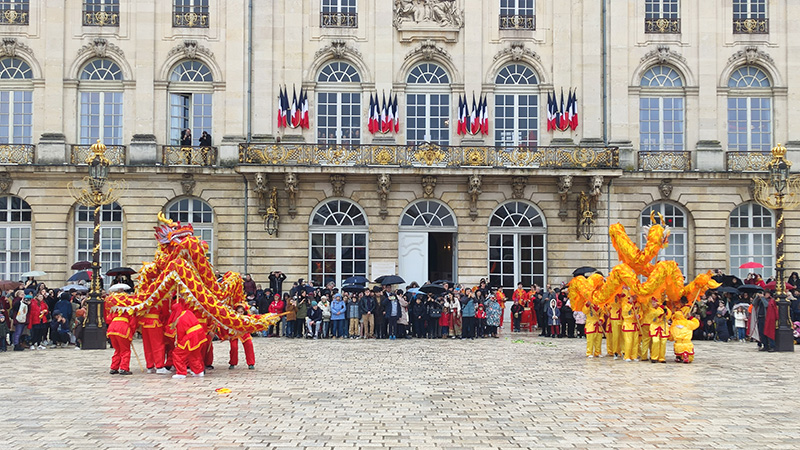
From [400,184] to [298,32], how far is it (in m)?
6.01

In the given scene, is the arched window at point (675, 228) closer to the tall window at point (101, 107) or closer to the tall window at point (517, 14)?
the tall window at point (517, 14)

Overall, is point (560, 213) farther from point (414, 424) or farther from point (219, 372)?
point (414, 424)

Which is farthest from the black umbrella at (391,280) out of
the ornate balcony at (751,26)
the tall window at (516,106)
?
the ornate balcony at (751,26)

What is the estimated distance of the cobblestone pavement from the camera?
32.7 ft

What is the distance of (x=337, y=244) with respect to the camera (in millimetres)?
30031

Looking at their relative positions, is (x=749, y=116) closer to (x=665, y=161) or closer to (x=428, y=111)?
(x=665, y=161)

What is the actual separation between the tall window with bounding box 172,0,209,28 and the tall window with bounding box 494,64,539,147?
9846 millimetres

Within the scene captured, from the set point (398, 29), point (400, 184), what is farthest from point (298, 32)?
point (400, 184)

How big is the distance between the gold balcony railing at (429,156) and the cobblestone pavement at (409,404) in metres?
11.0

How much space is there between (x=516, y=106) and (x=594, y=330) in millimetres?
13071

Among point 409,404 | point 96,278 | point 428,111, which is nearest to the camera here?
point 409,404

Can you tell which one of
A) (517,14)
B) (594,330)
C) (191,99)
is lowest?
(594,330)

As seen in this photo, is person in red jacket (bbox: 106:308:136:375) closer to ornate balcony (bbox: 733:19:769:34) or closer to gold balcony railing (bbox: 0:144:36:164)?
gold balcony railing (bbox: 0:144:36:164)

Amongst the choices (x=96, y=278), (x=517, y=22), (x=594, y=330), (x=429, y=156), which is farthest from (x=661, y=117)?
(x=96, y=278)
